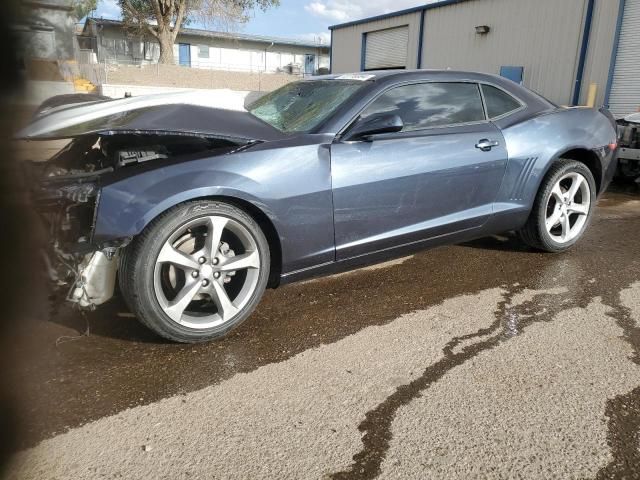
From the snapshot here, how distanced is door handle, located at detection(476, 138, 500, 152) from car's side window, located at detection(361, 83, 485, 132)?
20 cm

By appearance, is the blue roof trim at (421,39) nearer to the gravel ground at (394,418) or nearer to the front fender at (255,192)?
the front fender at (255,192)

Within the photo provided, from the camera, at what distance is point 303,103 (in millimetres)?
3518

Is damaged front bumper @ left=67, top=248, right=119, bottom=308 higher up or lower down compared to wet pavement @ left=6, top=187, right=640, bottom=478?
higher up

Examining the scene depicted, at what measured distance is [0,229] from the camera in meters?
1.11

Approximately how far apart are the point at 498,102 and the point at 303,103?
1.50 metres

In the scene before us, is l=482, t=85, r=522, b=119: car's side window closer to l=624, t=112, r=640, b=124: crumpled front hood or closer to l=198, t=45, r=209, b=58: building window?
l=624, t=112, r=640, b=124: crumpled front hood

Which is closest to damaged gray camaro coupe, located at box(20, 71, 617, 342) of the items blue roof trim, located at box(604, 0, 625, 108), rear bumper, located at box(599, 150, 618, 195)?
rear bumper, located at box(599, 150, 618, 195)

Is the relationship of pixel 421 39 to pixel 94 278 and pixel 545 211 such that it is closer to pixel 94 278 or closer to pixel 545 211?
pixel 545 211

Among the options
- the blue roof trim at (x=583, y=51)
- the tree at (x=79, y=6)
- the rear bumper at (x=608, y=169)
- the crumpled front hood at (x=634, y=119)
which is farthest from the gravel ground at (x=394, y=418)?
the blue roof trim at (x=583, y=51)

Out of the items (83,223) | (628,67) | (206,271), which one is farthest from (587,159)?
(628,67)

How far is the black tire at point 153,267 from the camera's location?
246 cm

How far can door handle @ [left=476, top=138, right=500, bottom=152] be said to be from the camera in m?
3.55

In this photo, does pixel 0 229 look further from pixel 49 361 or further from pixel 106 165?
pixel 106 165

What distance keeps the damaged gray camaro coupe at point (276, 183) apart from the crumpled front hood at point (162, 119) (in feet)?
0.03
